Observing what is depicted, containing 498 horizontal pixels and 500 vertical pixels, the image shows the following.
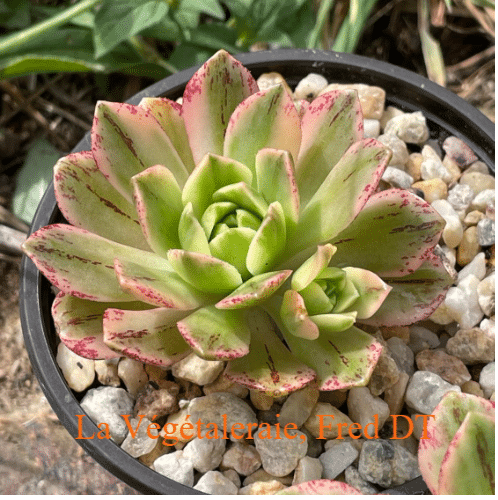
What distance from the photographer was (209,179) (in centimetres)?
67

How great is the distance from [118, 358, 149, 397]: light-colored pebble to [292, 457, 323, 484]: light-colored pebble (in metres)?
0.23

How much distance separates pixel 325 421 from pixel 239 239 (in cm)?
27

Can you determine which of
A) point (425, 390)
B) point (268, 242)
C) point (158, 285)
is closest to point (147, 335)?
point (158, 285)

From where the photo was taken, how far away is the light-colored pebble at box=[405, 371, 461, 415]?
77 cm

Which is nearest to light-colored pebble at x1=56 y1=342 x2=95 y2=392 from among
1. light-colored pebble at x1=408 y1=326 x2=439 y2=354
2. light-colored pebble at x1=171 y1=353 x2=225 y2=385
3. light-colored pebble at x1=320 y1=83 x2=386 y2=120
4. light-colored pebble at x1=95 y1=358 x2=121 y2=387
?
light-colored pebble at x1=95 y1=358 x2=121 y2=387

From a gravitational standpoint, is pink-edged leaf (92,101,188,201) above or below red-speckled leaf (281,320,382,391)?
above

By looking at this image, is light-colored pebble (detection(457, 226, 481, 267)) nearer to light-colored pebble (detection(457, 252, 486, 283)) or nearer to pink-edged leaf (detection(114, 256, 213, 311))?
light-colored pebble (detection(457, 252, 486, 283))

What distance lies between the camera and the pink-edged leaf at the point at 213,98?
0.71 meters

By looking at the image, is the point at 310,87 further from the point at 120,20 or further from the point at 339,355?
the point at 339,355

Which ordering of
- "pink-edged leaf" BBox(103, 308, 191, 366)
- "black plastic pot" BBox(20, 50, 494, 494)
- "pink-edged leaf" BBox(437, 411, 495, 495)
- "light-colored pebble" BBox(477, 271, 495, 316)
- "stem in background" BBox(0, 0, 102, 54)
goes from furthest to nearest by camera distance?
"stem in background" BBox(0, 0, 102, 54) < "light-colored pebble" BBox(477, 271, 495, 316) < "black plastic pot" BBox(20, 50, 494, 494) < "pink-edged leaf" BBox(103, 308, 191, 366) < "pink-edged leaf" BBox(437, 411, 495, 495)

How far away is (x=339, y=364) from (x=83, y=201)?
0.36 meters

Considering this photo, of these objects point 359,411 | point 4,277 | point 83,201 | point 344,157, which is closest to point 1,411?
point 4,277

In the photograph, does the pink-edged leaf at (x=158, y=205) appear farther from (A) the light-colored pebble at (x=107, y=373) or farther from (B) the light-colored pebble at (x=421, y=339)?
(B) the light-colored pebble at (x=421, y=339)

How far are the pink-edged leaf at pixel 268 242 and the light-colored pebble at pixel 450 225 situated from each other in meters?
0.30
